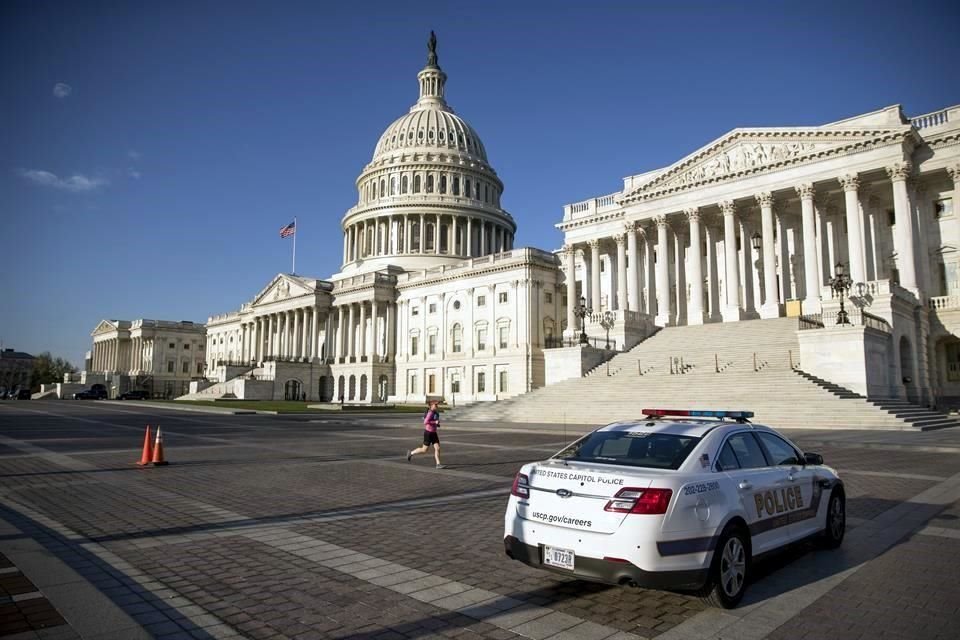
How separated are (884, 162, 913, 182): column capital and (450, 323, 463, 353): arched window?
1893 inches

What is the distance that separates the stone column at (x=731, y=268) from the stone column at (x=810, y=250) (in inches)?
182

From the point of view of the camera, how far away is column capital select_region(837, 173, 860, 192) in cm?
4231

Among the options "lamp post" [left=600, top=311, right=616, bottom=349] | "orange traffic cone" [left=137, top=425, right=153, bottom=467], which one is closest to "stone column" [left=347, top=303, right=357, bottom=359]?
"lamp post" [left=600, top=311, right=616, bottom=349]

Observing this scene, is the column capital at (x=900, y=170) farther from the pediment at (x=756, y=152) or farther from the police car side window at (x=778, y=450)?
the police car side window at (x=778, y=450)

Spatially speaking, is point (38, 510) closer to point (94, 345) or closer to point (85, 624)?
point (85, 624)

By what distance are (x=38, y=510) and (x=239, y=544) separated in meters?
4.75

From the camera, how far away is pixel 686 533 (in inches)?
223

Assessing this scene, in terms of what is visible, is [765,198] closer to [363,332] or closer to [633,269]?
[633,269]

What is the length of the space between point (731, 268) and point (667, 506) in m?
45.6

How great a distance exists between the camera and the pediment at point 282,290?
9606cm

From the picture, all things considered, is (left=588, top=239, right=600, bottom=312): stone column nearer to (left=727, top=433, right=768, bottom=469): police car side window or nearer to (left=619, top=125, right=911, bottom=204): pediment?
(left=619, top=125, right=911, bottom=204): pediment

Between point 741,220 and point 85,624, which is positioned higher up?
point 741,220

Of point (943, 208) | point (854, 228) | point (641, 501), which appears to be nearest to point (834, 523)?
point (641, 501)

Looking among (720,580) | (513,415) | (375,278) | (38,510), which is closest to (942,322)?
(513,415)
